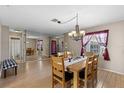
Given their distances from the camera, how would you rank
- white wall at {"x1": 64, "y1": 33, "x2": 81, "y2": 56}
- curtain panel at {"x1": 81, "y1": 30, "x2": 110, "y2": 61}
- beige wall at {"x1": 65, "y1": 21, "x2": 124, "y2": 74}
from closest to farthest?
beige wall at {"x1": 65, "y1": 21, "x2": 124, "y2": 74} < curtain panel at {"x1": 81, "y1": 30, "x2": 110, "y2": 61} < white wall at {"x1": 64, "y1": 33, "x2": 81, "y2": 56}

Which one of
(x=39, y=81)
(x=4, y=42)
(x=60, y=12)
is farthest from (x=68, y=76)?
(x=4, y=42)

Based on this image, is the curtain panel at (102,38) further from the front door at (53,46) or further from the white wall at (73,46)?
the front door at (53,46)

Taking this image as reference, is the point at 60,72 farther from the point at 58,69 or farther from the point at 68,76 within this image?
the point at 68,76

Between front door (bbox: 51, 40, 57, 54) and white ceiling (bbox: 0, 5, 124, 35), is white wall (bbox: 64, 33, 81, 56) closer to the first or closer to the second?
white ceiling (bbox: 0, 5, 124, 35)

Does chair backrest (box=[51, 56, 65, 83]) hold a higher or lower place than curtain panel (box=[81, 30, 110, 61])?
lower

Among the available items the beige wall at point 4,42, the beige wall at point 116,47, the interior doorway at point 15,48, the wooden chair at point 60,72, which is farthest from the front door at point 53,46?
the wooden chair at point 60,72

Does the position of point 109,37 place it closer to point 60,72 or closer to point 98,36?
point 98,36

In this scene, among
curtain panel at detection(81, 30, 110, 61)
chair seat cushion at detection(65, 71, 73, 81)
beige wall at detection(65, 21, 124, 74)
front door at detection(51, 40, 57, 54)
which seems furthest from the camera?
front door at detection(51, 40, 57, 54)

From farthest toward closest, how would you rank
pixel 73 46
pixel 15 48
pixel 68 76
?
pixel 15 48 → pixel 73 46 → pixel 68 76

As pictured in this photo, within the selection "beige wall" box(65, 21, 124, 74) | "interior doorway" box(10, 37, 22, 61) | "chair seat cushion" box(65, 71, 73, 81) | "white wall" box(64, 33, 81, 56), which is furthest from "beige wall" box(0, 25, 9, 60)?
"beige wall" box(65, 21, 124, 74)

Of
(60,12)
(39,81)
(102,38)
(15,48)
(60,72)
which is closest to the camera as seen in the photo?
(60,72)

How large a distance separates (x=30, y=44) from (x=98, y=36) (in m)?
7.83

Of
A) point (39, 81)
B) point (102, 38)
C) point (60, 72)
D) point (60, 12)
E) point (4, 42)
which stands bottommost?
point (39, 81)

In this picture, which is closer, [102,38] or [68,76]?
[68,76]
